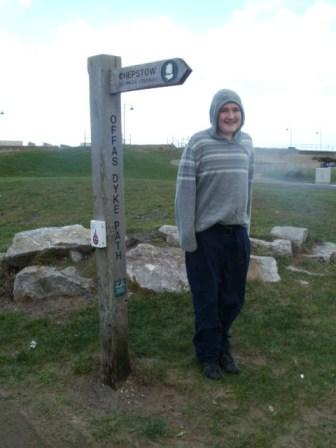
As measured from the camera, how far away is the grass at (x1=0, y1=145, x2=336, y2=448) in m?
3.12

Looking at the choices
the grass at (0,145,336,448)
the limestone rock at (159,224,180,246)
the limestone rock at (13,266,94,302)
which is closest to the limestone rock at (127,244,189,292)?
the grass at (0,145,336,448)

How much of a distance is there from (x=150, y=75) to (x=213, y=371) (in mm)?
1851

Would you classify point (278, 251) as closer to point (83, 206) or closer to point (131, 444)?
point (131, 444)

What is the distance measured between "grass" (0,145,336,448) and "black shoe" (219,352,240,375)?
0.25 feet

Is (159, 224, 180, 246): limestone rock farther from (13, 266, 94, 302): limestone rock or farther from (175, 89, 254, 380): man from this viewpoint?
(175, 89, 254, 380): man

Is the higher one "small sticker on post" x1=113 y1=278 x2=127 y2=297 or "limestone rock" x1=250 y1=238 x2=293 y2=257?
"small sticker on post" x1=113 y1=278 x2=127 y2=297

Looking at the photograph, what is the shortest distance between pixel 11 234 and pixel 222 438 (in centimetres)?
722

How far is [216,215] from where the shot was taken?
3.55m

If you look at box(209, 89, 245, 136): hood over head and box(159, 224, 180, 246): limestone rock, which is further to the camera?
box(159, 224, 180, 246): limestone rock

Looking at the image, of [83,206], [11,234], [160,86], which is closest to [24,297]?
[160,86]

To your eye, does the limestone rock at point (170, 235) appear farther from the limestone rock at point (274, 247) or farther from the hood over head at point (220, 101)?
the hood over head at point (220, 101)

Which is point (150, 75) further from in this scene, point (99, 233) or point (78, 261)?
point (78, 261)

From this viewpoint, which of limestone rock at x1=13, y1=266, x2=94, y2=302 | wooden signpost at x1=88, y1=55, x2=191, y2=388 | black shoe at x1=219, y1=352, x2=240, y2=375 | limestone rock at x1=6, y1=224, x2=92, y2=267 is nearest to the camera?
wooden signpost at x1=88, y1=55, x2=191, y2=388

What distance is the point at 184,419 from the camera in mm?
3238
